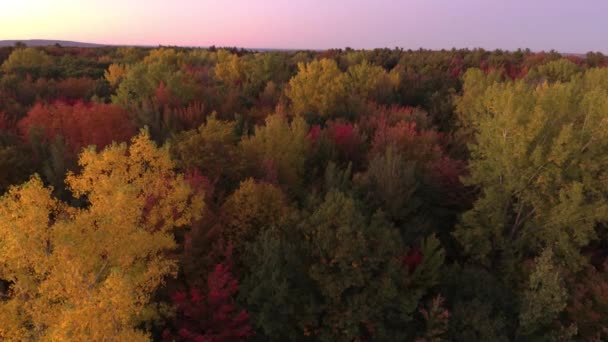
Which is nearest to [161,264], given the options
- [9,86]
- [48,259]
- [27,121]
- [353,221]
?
[48,259]

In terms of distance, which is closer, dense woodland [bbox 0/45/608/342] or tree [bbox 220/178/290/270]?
dense woodland [bbox 0/45/608/342]

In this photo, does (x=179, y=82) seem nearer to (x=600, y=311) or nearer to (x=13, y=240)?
(x=13, y=240)

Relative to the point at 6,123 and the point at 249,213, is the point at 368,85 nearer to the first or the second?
the point at 249,213

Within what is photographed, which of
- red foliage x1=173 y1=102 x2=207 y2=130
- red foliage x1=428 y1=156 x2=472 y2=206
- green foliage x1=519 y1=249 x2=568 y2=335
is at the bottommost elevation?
green foliage x1=519 y1=249 x2=568 y2=335

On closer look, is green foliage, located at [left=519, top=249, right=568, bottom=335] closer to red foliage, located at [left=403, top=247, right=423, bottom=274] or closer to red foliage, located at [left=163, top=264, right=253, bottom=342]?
red foliage, located at [left=403, top=247, right=423, bottom=274]

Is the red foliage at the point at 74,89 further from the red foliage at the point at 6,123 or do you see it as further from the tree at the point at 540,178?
the tree at the point at 540,178

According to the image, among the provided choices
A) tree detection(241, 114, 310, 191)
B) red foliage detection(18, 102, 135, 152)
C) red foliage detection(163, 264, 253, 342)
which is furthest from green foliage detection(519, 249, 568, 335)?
red foliage detection(18, 102, 135, 152)

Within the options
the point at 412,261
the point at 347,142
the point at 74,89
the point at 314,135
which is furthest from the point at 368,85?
the point at 412,261

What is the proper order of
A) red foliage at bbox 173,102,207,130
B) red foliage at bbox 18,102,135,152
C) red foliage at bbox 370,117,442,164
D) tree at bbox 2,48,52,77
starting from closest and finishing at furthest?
Result: red foliage at bbox 18,102,135,152, red foliage at bbox 370,117,442,164, red foliage at bbox 173,102,207,130, tree at bbox 2,48,52,77
